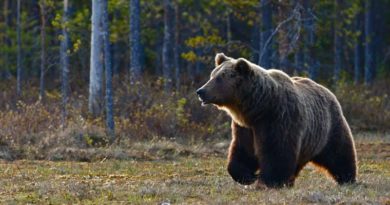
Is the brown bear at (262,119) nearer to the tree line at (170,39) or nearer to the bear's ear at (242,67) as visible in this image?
the bear's ear at (242,67)

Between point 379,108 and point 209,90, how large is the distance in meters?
16.1

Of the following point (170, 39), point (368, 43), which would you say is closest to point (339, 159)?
point (170, 39)

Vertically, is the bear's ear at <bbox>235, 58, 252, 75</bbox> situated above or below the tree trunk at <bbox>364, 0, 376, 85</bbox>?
above

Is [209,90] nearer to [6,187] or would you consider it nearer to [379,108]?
[6,187]

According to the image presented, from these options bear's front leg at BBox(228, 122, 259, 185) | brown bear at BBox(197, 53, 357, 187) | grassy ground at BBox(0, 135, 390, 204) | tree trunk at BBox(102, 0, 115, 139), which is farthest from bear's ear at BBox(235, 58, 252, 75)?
Answer: tree trunk at BBox(102, 0, 115, 139)

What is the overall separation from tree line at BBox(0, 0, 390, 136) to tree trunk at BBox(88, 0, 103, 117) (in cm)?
2

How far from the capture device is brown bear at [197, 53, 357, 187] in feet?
35.9

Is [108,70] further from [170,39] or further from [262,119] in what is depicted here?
[170,39]

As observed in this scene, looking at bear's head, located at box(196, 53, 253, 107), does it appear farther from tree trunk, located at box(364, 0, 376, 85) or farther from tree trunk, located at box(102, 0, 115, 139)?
tree trunk, located at box(364, 0, 376, 85)

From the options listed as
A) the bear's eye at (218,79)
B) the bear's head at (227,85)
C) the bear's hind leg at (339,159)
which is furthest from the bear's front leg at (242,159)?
the bear's hind leg at (339,159)

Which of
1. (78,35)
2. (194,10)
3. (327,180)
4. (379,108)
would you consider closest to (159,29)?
(194,10)

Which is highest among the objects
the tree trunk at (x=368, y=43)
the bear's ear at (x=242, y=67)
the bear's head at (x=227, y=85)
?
the bear's ear at (x=242, y=67)

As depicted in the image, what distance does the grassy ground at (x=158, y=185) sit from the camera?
A: 10.2 meters

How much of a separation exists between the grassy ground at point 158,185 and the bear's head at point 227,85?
1052 millimetres
